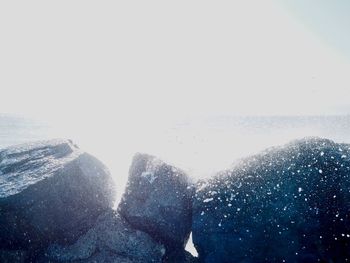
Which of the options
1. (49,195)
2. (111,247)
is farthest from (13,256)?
(111,247)

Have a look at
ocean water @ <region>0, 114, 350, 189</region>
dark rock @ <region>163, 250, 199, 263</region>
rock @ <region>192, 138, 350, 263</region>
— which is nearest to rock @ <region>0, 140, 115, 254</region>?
dark rock @ <region>163, 250, 199, 263</region>

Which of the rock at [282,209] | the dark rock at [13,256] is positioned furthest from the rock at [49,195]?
the rock at [282,209]

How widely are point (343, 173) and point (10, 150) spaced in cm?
426

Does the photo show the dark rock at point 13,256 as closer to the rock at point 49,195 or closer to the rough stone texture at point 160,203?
the rock at point 49,195

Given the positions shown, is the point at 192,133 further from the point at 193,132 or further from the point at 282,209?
the point at 282,209

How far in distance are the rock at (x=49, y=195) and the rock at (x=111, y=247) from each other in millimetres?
120

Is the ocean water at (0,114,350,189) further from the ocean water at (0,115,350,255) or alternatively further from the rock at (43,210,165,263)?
the rock at (43,210,165,263)

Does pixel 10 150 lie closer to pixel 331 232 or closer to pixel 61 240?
pixel 61 240

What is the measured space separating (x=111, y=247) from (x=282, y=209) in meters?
2.12

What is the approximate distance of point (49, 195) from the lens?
160 inches

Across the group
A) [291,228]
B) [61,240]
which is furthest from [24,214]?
[291,228]

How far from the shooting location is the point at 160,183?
4.25 metres

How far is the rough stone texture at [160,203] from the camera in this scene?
414 centimetres

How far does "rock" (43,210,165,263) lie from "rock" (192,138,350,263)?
0.72 m
